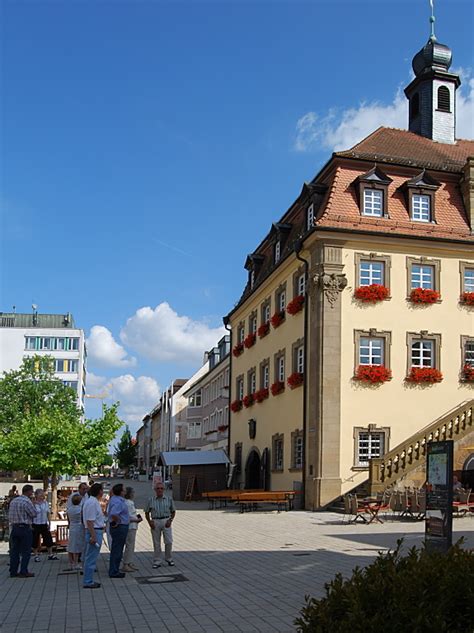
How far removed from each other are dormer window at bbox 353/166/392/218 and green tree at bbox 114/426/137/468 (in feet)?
362

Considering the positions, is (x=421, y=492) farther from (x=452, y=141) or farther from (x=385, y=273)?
(x=452, y=141)

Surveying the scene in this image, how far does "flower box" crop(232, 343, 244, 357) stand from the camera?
146 feet

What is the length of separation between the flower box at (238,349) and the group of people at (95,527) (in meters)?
29.5

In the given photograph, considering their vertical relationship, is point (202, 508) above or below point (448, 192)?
below

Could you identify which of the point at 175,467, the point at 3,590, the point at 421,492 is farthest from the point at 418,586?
the point at 175,467

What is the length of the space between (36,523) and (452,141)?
2870 cm

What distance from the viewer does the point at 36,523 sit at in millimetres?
16484

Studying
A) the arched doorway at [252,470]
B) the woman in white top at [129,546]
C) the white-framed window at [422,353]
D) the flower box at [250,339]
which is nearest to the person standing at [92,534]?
the woman in white top at [129,546]

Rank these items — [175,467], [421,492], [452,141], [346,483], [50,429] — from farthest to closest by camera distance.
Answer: [175,467]
[452,141]
[346,483]
[421,492]
[50,429]

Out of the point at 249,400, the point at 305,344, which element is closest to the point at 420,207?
the point at 305,344

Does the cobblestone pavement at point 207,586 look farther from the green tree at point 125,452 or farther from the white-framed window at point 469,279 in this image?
the green tree at point 125,452

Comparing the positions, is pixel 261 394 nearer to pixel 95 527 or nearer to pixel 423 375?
pixel 423 375

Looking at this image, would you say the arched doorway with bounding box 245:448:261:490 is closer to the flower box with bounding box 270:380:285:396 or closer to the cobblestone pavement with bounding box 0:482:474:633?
the flower box with bounding box 270:380:285:396

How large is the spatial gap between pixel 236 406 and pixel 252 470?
4.94m
